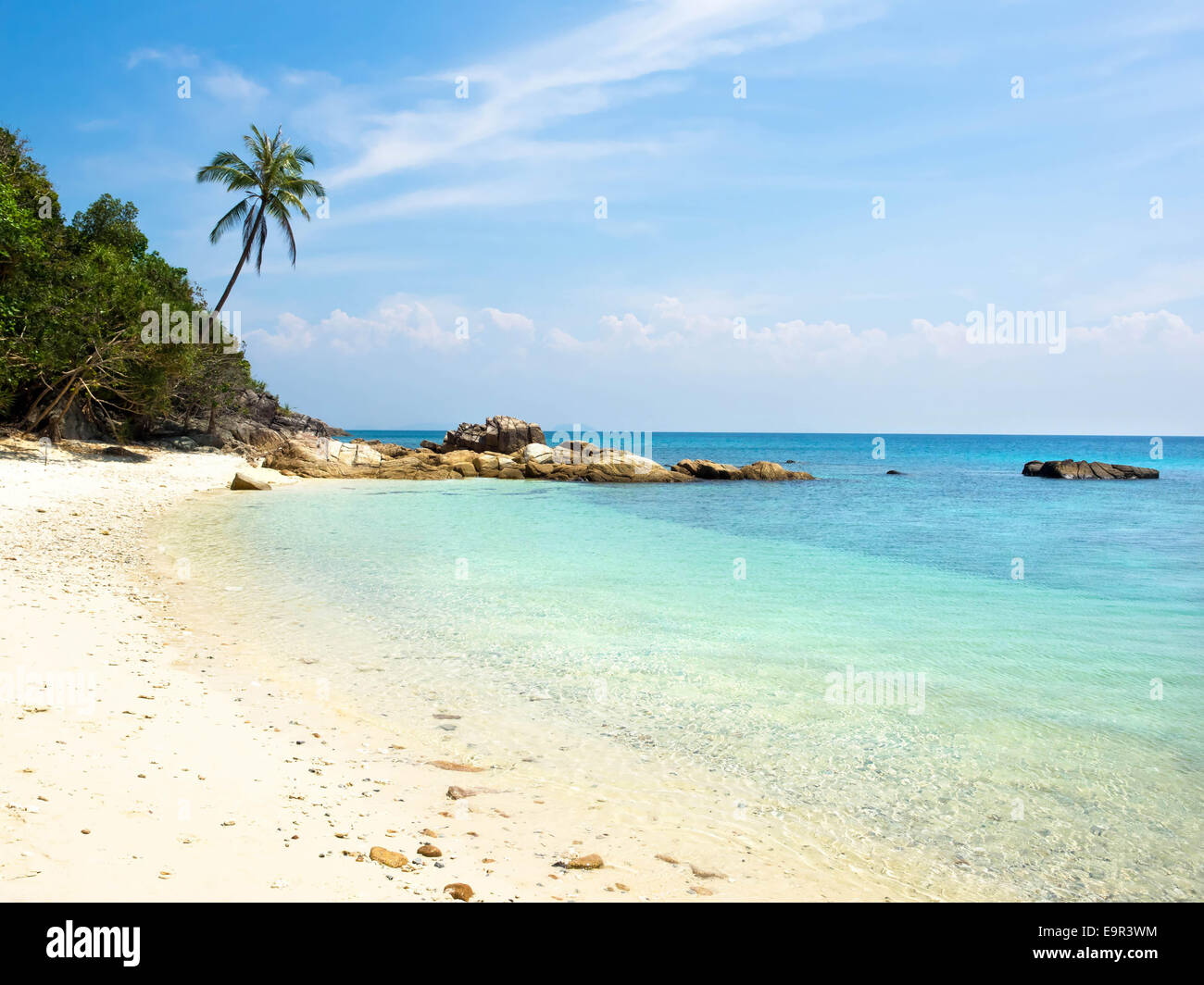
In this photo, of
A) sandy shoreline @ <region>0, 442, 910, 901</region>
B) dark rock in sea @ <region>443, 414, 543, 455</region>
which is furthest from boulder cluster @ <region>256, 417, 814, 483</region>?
sandy shoreline @ <region>0, 442, 910, 901</region>

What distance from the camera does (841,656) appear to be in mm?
8625

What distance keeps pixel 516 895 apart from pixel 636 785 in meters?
1.78

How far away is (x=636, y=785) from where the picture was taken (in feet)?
17.0

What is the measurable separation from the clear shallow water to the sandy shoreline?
763 mm

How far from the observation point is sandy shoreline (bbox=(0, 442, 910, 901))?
10.9 feet

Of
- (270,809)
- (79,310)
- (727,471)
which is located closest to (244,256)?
(79,310)

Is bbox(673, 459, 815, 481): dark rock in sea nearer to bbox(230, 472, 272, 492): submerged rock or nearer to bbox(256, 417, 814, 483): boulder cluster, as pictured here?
bbox(256, 417, 814, 483): boulder cluster

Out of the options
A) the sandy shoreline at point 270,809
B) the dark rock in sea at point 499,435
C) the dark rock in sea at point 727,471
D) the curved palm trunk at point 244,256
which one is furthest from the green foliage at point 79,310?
the dark rock in sea at point 727,471

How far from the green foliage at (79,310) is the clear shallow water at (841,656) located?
9500 millimetres

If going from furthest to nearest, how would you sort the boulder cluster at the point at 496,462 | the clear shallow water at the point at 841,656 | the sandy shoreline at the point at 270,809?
1. the boulder cluster at the point at 496,462
2. the clear shallow water at the point at 841,656
3. the sandy shoreline at the point at 270,809

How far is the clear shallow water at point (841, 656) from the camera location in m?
4.79

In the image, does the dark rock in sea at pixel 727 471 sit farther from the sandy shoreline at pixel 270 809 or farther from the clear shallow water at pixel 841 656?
the sandy shoreline at pixel 270 809

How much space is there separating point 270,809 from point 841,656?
655 cm

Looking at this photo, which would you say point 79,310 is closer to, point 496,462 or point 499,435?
point 496,462
